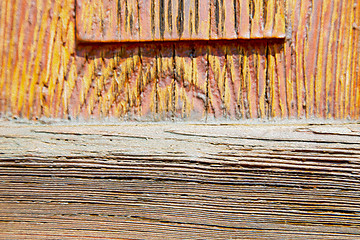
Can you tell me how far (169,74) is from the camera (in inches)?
33.9

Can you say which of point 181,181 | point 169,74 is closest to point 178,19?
point 169,74

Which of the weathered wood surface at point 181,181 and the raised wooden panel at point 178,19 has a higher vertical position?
the raised wooden panel at point 178,19

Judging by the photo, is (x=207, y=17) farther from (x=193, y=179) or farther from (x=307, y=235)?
(x=307, y=235)

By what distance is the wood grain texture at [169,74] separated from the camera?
0.83 meters

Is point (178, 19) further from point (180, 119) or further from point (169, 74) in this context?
point (180, 119)

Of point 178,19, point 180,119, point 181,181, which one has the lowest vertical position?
point 181,181

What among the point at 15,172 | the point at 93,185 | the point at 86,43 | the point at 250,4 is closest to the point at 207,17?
the point at 250,4

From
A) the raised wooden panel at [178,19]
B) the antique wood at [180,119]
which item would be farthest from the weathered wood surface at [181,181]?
the raised wooden panel at [178,19]

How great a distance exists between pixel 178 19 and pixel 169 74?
6.3 inches

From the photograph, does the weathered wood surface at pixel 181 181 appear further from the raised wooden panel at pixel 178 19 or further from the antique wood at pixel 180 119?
the raised wooden panel at pixel 178 19

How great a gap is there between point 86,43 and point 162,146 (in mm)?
390

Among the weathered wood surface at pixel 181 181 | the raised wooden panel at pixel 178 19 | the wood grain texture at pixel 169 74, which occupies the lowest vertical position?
the weathered wood surface at pixel 181 181

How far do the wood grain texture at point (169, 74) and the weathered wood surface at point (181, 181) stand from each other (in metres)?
0.07

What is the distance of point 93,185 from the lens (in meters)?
0.82
